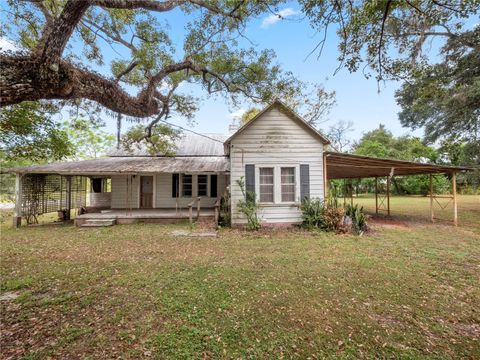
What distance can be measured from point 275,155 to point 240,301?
674 centimetres

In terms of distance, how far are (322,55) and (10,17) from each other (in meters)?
8.39

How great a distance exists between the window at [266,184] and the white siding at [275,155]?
234 mm

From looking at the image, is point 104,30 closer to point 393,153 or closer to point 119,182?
point 119,182

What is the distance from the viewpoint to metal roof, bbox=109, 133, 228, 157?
1427 centimetres

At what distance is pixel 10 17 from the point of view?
6047 millimetres

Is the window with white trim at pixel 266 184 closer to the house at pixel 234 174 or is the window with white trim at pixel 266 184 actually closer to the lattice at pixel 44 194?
the house at pixel 234 174

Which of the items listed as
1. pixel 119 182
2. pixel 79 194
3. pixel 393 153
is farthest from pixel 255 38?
pixel 393 153

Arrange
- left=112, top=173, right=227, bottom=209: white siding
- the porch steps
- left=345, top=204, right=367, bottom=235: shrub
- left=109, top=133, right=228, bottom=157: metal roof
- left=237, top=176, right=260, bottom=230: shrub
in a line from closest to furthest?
left=345, top=204, right=367, bottom=235: shrub → left=237, top=176, right=260, bottom=230: shrub → the porch steps → left=112, top=173, right=227, bottom=209: white siding → left=109, top=133, right=228, bottom=157: metal roof

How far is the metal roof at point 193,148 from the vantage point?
14.3 m

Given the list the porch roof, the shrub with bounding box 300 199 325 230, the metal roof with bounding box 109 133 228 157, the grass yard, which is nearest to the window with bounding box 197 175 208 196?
the porch roof

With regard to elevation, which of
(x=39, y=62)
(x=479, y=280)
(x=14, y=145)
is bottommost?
(x=479, y=280)

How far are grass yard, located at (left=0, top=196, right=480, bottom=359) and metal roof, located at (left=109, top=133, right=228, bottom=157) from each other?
8.26m

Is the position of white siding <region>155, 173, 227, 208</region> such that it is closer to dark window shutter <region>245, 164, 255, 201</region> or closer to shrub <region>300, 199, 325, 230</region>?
dark window shutter <region>245, 164, 255, 201</region>

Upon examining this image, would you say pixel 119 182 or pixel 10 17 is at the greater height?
pixel 10 17
